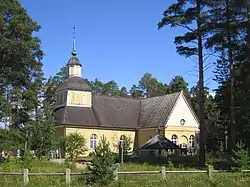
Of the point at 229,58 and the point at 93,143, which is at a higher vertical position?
the point at 229,58

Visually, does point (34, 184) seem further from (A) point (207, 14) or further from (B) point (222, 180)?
(A) point (207, 14)

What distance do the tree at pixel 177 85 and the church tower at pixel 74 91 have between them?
3311cm

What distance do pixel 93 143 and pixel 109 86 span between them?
54.3m

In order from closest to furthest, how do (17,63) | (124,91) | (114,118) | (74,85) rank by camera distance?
(17,63) → (74,85) → (114,118) → (124,91)

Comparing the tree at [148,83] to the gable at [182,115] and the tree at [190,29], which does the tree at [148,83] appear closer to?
the gable at [182,115]

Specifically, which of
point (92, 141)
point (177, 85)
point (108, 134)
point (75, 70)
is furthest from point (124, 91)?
point (92, 141)

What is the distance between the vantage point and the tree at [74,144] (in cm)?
4641

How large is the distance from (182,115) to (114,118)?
8908 mm

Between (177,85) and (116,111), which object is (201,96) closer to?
(116,111)

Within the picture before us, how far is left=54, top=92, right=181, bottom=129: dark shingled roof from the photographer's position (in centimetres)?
5188

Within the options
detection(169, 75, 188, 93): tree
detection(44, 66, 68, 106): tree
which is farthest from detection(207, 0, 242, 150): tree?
detection(169, 75, 188, 93): tree

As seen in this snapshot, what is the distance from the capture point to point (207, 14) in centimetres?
3259

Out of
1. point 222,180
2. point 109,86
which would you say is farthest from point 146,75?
point 222,180

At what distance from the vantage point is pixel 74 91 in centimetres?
5394
